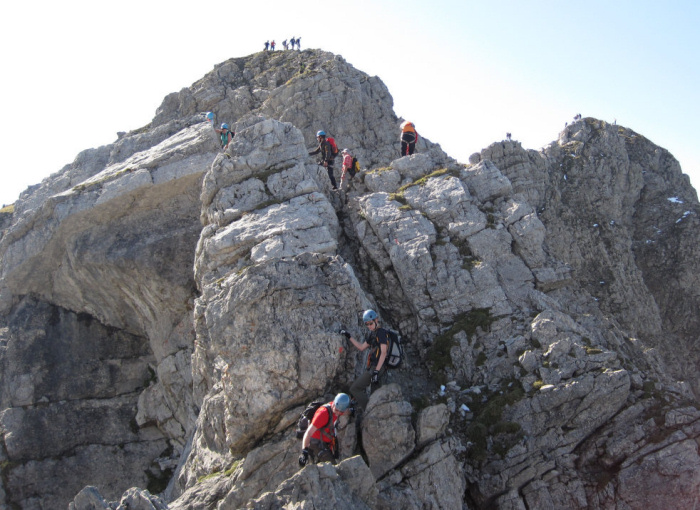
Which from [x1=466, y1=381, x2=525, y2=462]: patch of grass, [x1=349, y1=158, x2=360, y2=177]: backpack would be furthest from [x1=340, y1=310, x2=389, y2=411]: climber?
[x1=349, y1=158, x2=360, y2=177]: backpack

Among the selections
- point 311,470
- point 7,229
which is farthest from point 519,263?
point 7,229

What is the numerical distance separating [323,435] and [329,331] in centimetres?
393

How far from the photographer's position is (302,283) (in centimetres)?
1878

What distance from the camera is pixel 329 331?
1800 centimetres

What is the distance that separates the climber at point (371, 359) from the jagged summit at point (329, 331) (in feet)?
1.69

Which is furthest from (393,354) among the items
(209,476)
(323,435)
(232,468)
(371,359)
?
(209,476)

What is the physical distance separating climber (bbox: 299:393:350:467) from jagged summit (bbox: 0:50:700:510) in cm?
99

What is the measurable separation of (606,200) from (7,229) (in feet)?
145

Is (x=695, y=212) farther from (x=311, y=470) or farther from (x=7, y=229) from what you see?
(x=7, y=229)

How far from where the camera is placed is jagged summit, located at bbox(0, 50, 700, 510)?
1603 cm

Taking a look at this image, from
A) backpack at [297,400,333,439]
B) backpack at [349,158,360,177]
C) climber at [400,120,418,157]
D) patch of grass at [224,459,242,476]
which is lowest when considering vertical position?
patch of grass at [224,459,242,476]

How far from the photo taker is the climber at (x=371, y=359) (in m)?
16.8

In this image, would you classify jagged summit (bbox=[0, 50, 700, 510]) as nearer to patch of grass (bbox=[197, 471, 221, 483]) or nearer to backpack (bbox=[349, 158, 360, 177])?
patch of grass (bbox=[197, 471, 221, 483])

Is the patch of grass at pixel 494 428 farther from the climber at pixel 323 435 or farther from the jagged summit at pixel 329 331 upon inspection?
the climber at pixel 323 435
